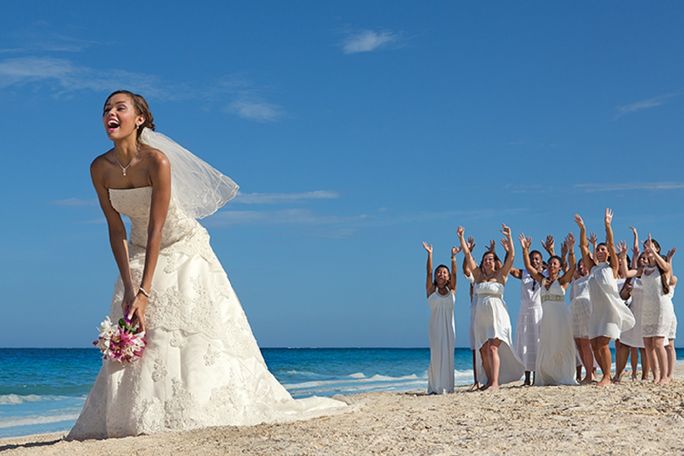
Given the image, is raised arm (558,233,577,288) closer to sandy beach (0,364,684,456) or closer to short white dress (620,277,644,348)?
short white dress (620,277,644,348)

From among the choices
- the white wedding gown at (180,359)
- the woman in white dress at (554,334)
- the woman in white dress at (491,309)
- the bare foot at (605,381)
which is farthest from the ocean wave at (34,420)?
the bare foot at (605,381)

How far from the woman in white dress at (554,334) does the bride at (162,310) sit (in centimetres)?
648

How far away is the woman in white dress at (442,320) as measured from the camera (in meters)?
12.6

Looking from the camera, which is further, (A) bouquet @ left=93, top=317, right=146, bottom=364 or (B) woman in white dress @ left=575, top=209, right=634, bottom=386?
(B) woman in white dress @ left=575, top=209, right=634, bottom=386

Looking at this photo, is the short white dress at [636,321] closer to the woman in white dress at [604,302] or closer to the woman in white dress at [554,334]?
the woman in white dress at [604,302]

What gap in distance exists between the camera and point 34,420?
15.8 metres

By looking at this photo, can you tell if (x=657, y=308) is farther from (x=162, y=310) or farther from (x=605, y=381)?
(x=162, y=310)

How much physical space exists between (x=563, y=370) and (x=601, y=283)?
155 centimetres

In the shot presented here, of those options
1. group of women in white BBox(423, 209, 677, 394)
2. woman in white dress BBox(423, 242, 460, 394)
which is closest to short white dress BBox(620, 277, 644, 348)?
group of women in white BBox(423, 209, 677, 394)

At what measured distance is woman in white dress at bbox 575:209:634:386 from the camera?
1196 cm

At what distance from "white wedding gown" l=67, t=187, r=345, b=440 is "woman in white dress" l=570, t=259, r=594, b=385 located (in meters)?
6.81

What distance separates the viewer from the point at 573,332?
500 inches

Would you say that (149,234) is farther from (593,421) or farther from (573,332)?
(573,332)

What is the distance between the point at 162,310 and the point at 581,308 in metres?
7.82
